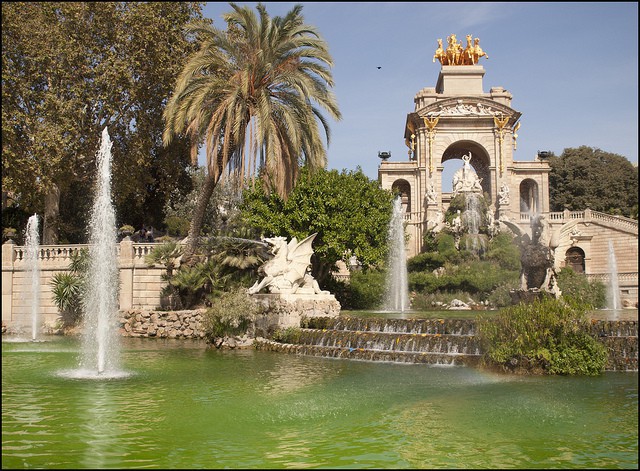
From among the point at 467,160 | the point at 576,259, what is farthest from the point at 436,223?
the point at 576,259

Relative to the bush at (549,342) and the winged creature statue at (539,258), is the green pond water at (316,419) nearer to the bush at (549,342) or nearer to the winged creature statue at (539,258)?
the bush at (549,342)

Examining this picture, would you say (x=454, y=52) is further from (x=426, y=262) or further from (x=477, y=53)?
(x=426, y=262)

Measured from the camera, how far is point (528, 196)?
54.2 m

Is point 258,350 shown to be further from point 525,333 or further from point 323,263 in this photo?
point 323,263

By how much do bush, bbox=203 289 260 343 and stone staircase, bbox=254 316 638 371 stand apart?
803mm

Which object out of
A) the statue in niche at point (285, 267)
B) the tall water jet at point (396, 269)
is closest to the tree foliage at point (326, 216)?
the tall water jet at point (396, 269)

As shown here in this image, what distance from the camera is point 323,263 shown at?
29516 millimetres

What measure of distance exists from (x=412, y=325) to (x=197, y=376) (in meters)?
6.27

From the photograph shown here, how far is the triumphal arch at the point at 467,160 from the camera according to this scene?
46.4 meters

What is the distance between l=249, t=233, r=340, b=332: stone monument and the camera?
18.0 metres

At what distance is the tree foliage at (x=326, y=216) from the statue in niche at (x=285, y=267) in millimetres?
7615

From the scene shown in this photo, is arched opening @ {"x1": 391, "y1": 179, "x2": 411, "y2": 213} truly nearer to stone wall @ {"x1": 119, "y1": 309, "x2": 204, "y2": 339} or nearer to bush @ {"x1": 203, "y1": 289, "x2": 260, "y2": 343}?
stone wall @ {"x1": 119, "y1": 309, "x2": 204, "y2": 339}

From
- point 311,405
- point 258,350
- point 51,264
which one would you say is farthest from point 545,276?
point 51,264

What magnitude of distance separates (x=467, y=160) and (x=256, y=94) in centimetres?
3019
